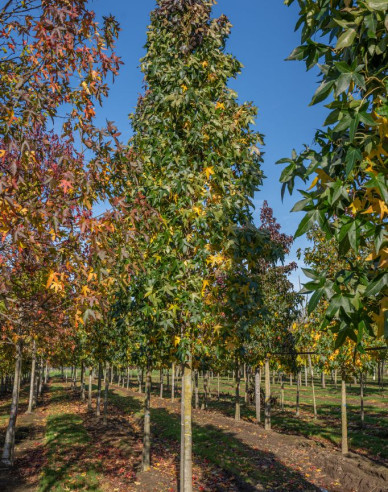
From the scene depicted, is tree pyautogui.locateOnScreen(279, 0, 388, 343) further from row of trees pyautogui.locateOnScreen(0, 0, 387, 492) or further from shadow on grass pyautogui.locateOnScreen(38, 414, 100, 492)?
shadow on grass pyautogui.locateOnScreen(38, 414, 100, 492)

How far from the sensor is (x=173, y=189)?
6738 mm

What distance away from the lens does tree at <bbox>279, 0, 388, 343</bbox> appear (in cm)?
191

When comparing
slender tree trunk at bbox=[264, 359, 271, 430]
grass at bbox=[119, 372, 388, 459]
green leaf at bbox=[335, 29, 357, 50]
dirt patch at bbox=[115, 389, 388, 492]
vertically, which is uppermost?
green leaf at bbox=[335, 29, 357, 50]

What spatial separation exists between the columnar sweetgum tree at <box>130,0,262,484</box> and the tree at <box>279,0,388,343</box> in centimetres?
397

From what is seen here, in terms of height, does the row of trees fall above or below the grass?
above

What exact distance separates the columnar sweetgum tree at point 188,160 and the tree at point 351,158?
13.0 feet

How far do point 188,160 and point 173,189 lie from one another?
3.28 feet

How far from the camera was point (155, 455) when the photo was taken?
45.2 ft

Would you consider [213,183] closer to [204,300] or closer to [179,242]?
[179,242]

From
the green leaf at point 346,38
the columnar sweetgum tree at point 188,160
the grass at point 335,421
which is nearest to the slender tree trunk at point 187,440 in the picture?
the columnar sweetgum tree at point 188,160

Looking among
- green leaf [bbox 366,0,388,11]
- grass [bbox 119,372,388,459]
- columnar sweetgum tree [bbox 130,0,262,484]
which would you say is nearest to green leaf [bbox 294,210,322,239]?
green leaf [bbox 366,0,388,11]

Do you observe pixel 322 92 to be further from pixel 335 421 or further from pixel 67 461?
pixel 335 421

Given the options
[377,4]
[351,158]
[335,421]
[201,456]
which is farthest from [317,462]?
[377,4]

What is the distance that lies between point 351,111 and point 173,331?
20.1ft
